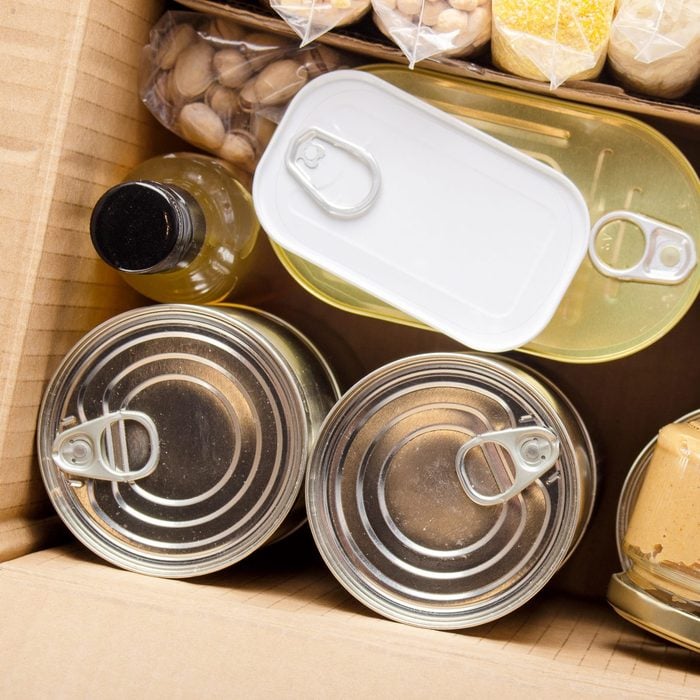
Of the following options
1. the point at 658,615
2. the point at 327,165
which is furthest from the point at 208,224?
the point at 658,615

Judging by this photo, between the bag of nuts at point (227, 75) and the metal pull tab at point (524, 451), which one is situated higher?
the bag of nuts at point (227, 75)

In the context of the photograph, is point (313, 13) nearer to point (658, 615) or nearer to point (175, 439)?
point (175, 439)

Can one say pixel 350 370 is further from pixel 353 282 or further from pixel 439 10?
pixel 439 10

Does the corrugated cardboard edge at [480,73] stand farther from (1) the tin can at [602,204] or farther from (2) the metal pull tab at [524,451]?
(2) the metal pull tab at [524,451]

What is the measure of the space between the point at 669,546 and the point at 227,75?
646mm

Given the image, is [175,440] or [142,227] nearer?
[142,227]

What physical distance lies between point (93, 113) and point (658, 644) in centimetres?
82

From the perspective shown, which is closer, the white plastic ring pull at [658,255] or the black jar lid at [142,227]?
the black jar lid at [142,227]

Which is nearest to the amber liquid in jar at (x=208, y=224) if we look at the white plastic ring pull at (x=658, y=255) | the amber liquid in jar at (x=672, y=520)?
the white plastic ring pull at (x=658, y=255)

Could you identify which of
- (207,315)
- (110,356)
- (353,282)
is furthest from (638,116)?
(110,356)

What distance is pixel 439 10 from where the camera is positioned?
792 millimetres

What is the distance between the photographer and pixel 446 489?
82cm

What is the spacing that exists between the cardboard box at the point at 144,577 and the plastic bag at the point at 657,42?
154 mm

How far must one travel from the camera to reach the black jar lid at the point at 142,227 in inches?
28.8
